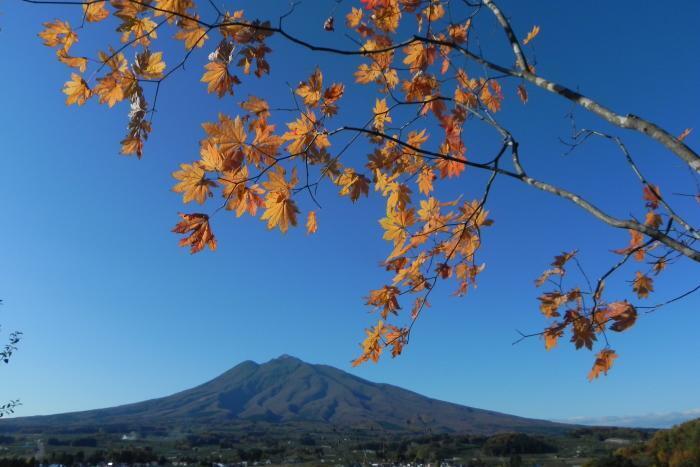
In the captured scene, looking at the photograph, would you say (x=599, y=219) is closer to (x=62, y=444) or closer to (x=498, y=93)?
(x=498, y=93)

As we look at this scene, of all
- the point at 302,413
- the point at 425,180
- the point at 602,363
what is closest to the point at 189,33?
the point at 425,180

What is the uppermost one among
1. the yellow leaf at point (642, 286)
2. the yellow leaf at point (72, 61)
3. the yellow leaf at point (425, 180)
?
the yellow leaf at point (72, 61)

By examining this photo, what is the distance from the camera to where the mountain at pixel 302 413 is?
139000 mm

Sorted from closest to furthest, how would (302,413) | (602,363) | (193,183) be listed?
(193,183) < (602,363) < (302,413)

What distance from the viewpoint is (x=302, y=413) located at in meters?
169

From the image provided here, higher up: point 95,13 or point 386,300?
point 95,13

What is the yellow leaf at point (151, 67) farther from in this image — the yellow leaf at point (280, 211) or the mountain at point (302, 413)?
the mountain at point (302, 413)

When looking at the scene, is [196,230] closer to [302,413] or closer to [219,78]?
[219,78]

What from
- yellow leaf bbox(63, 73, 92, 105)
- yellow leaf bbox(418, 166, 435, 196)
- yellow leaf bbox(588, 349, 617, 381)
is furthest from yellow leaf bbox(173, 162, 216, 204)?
yellow leaf bbox(588, 349, 617, 381)

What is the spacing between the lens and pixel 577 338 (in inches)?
97.0

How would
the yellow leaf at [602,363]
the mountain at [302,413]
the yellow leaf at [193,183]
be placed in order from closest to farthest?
the yellow leaf at [193,183] → the yellow leaf at [602,363] → the mountain at [302,413]

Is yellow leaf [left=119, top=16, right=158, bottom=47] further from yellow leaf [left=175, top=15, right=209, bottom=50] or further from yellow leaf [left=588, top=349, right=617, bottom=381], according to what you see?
yellow leaf [left=588, top=349, right=617, bottom=381]

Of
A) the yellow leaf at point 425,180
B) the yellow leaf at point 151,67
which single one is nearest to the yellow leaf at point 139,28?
the yellow leaf at point 151,67

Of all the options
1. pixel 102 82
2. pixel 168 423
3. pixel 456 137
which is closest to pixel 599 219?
pixel 456 137
